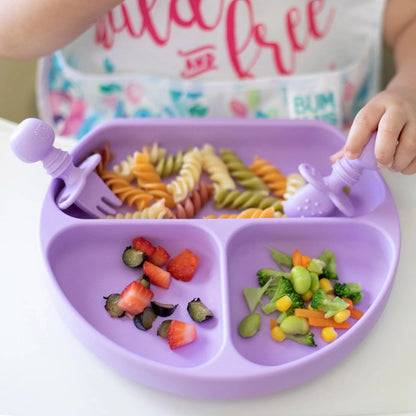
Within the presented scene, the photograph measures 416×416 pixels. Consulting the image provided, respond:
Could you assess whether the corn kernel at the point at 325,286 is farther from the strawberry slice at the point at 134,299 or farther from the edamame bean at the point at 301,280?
the strawberry slice at the point at 134,299

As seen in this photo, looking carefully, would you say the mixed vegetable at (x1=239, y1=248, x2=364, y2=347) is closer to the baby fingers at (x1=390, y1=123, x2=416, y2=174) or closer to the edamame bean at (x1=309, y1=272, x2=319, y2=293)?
the edamame bean at (x1=309, y1=272, x2=319, y2=293)

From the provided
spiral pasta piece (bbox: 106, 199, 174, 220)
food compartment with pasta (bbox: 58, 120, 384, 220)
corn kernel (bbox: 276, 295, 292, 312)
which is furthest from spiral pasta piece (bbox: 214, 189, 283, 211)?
corn kernel (bbox: 276, 295, 292, 312)

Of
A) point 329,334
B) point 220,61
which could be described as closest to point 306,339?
point 329,334

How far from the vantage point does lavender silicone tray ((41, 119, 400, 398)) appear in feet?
2.79

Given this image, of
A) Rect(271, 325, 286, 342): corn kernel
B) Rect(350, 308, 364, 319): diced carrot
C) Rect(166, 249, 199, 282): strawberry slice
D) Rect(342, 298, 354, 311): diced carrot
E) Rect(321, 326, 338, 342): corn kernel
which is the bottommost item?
Rect(350, 308, 364, 319): diced carrot

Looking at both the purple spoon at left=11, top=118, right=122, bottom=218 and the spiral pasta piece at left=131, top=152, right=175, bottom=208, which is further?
the spiral pasta piece at left=131, top=152, right=175, bottom=208

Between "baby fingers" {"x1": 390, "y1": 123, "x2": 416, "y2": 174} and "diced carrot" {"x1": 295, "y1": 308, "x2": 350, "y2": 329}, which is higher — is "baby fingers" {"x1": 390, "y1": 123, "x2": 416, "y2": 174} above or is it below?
above

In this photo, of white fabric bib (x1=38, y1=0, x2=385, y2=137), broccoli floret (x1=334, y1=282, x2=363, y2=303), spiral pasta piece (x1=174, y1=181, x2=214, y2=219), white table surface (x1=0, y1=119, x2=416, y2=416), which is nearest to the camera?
white table surface (x1=0, y1=119, x2=416, y2=416)

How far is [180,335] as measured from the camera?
0.89 metres

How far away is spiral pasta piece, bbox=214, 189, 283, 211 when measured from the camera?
1.09m

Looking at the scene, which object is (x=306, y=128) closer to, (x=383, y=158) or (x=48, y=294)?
(x=383, y=158)

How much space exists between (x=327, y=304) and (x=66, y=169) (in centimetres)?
48

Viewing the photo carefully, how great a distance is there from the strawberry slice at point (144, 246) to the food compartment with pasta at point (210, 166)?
0.06 m

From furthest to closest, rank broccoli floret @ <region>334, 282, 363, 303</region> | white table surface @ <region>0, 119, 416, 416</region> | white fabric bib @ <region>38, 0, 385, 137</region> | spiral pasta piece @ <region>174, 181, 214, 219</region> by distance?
white fabric bib @ <region>38, 0, 385, 137</region>, spiral pasta piece @ <region>174, 181, 214, 219</region>, broccoli floret @ <region>334, 282, 363, 303</region>, white table surface @ <region>0, 119, 416, 416</region>
